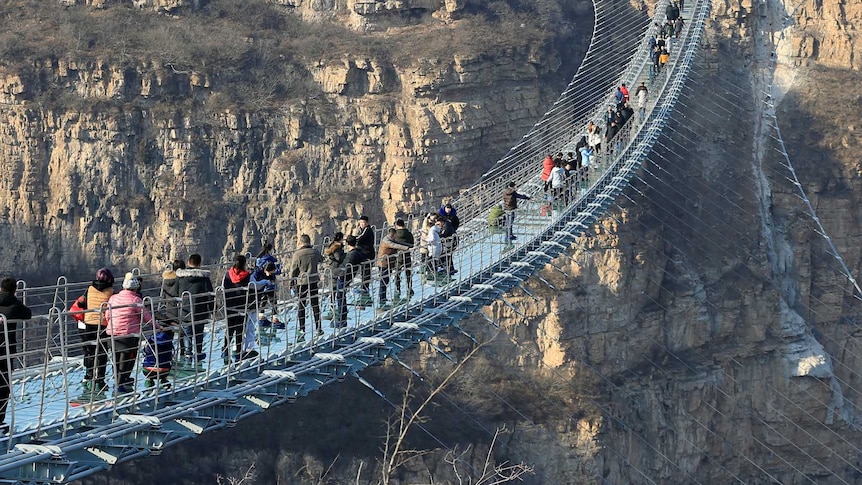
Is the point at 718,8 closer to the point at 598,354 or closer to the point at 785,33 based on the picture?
the point at 785,33

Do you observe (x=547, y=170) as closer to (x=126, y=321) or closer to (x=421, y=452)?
(x=421, y=452)

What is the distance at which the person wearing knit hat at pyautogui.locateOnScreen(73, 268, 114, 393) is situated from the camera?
53.9 feet

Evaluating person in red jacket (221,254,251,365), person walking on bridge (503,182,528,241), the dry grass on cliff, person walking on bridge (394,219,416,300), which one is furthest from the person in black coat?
the dry grass on cliff

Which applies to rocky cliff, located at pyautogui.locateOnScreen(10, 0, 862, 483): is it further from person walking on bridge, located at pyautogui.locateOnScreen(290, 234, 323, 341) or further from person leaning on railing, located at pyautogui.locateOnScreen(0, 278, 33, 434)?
person leaning on railing, located at pyautogui.locateOnScreen(0, 278, 33, 434)

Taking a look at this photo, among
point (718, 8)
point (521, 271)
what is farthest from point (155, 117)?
point (521, 271)

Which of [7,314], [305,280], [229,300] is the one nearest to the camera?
[7,314]

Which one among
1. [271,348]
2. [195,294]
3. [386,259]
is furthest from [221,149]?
[195,294]

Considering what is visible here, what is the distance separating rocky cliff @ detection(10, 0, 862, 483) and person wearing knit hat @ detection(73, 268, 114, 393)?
22.2 m

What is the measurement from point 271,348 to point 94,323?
373 centimetres

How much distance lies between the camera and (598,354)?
4228cm

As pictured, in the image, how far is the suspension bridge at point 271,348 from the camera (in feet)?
52.4

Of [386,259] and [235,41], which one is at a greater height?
[235,41]

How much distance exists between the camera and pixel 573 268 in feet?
137

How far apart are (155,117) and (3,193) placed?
13.0 ft
